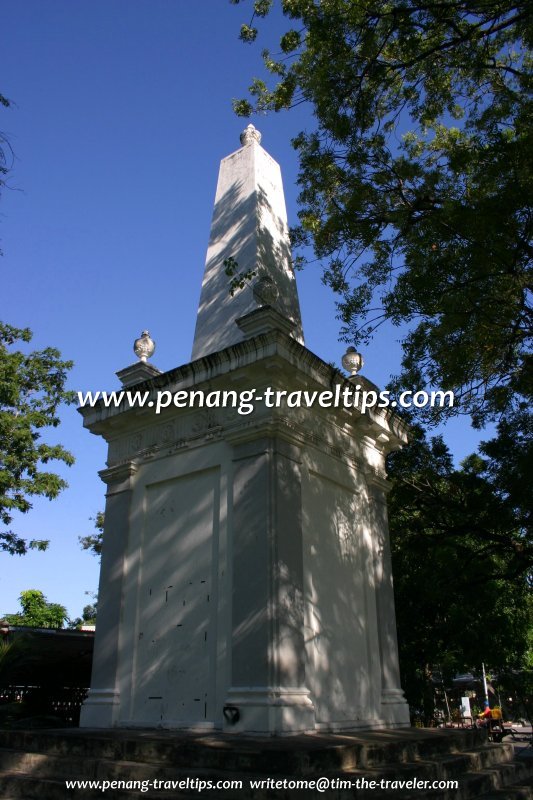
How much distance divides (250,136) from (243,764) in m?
9.57

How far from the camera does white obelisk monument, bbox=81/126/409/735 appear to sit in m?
6.87

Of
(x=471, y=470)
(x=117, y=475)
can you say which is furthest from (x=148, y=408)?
(x=471, y=470)

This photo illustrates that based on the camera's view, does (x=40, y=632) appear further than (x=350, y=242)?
Yes

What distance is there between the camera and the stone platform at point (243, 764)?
4785mm

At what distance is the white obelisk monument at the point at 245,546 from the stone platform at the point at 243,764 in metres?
0.62

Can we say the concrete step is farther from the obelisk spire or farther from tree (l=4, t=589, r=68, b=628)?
tree (l=4, t=589, r=68, b=628)

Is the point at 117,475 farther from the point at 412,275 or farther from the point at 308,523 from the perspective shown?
the point at 412,275

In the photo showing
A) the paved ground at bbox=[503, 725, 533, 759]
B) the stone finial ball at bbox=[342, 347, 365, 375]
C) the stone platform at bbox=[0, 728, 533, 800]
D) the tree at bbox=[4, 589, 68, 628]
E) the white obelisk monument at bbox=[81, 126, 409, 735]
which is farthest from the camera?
the tree at bbox=[4, 589, 68, 628]

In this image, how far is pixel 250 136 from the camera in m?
11.0

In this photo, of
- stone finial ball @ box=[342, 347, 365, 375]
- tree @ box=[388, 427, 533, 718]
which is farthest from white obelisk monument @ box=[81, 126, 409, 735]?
tree @ box=[388, 427, 533, 718]

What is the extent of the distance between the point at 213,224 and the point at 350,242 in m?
2.56

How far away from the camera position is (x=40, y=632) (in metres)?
11.9

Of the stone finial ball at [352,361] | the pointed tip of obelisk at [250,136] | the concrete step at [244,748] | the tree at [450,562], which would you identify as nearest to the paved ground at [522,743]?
the tree at [450,562]

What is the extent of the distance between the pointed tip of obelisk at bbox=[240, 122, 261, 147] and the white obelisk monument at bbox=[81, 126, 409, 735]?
223 cm
